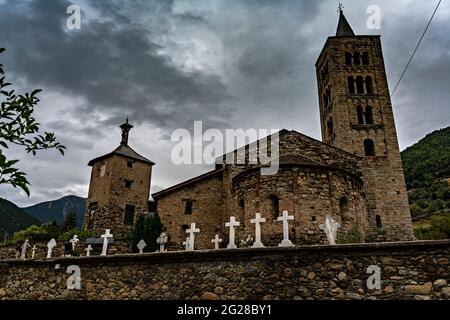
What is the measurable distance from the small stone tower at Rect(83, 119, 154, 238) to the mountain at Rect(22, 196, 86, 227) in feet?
225

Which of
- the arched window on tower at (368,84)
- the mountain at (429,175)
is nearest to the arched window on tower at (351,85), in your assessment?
→ the arched window on tower at (368,84)

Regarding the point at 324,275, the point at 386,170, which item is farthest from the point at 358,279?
the point at 386,170

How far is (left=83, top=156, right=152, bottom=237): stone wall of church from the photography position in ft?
91.8

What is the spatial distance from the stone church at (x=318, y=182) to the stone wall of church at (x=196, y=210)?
6 centimetres

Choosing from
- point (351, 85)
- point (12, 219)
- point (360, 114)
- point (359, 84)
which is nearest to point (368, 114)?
point (360, 114)

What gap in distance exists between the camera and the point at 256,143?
19875mm

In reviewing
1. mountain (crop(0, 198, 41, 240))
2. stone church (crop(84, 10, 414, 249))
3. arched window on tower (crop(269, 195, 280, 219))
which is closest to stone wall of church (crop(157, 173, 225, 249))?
stone church (crop(84, 10, 414, 249))

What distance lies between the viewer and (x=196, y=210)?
70.3ft

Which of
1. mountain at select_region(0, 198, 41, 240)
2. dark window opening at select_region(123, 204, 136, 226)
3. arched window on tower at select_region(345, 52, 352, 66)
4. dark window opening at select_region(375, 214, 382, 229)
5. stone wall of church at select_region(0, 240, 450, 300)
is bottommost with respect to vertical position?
stone wall of church at select_region(0, 240, 450, 300)

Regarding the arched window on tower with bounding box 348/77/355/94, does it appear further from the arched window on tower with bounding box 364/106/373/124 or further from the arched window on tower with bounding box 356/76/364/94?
the arched window on tower with bounding box 364/106/373/124

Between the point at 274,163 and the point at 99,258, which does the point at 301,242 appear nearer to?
the point at 274,163
